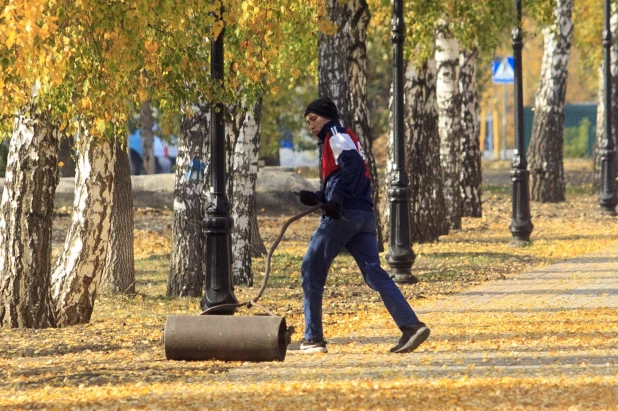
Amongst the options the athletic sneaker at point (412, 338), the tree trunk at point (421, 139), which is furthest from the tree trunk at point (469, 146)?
the athletic sneaker at point (412, 338)

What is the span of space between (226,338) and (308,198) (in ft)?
3.88

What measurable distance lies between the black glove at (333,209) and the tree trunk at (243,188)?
6275 mm

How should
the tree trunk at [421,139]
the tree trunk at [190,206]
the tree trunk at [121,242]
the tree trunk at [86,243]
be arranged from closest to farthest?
the tree trunk at [86,243]
the tree trunk at [190,206]
the tree trunk at [121,242]
the tree trunk at [421,139]

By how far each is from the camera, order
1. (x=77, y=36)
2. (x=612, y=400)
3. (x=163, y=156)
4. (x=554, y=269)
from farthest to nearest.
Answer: (x=163, y=156) < (x=554, y=269) < (x=77, y=36) < (x=612, y=400)

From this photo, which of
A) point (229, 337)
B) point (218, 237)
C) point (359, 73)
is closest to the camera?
point (229, 337)

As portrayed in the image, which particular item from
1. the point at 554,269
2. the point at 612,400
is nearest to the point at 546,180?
the point at 554,269

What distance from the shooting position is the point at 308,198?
9.88m

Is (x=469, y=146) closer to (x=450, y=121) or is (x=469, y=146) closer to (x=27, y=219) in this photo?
(x=450, y=121)

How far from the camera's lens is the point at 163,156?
2183 inches

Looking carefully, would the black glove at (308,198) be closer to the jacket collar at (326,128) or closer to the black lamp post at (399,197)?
the jacket collar at (326,128)

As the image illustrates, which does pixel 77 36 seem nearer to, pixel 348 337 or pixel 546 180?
pixel 348 337

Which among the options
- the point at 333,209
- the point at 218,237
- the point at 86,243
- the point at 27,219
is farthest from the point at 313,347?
the point at 86,243

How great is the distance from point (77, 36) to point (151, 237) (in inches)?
576

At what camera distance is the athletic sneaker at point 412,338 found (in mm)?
10156
